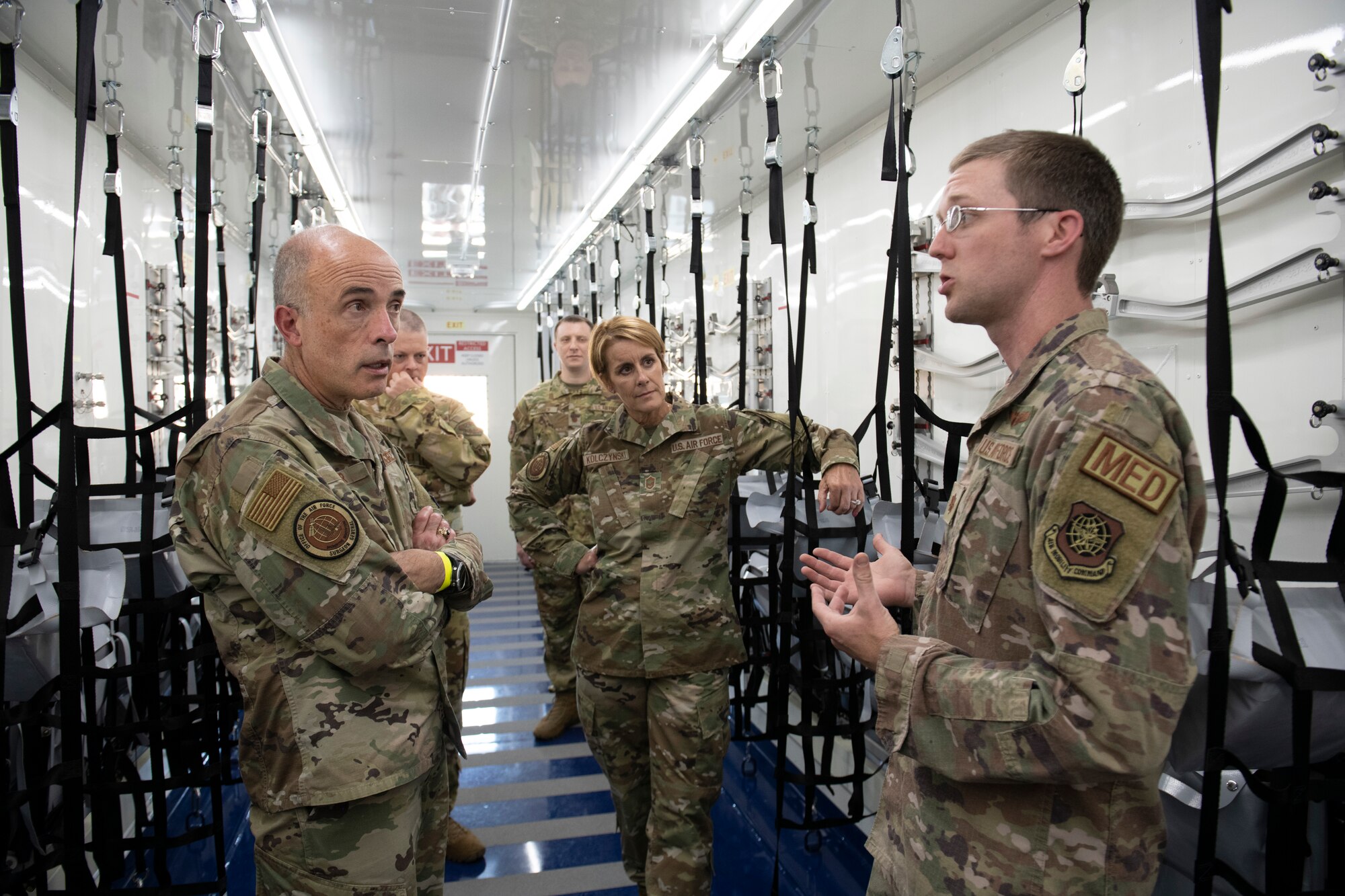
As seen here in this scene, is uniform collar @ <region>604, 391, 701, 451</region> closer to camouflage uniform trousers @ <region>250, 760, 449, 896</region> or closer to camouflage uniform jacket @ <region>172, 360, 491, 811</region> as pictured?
camouflage uniform jacket @ <region>172, 360, 491, 811</region>

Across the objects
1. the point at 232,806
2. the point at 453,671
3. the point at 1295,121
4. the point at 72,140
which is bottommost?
the point at 232,806

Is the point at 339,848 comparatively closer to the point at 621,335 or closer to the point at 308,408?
the point at 308,408

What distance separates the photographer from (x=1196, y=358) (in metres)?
1.93

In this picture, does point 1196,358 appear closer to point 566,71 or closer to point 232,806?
point 566,71

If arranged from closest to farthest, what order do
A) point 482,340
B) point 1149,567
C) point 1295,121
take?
point 1149,567 → point 1295,121 → point 482,340

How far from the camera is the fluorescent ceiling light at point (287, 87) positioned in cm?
231

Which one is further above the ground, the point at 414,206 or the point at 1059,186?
the point at 414,206

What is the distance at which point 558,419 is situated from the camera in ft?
13.3

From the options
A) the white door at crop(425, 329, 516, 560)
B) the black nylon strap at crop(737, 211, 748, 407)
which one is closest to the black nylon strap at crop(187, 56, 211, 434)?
the black nylon strap at crop(737, 211, 748, 407)

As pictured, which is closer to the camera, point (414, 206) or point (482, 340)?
point (414, 206)

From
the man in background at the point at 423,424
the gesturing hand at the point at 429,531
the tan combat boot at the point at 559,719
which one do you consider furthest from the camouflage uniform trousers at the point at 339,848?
the tan combat boot at the point at 559,719

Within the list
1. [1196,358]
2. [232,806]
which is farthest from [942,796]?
[232,806]

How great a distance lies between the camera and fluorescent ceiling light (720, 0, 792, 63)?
2.22m

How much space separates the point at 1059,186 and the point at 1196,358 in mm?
1154
